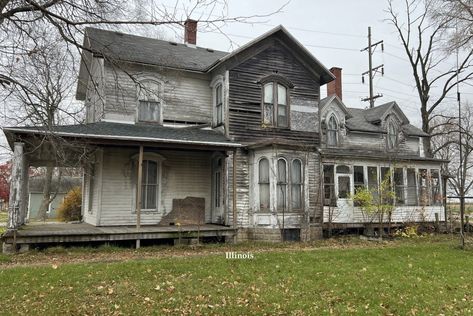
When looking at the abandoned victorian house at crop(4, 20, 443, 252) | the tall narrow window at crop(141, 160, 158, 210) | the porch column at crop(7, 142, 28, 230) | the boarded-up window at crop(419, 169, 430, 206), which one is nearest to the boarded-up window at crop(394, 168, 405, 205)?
the boarded-up window at crop(419, 169, 430, 206)

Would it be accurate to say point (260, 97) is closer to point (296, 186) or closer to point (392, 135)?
point (296, 186)

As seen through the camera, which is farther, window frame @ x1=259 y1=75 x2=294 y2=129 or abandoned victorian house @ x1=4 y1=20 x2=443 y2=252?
window frame @ x1=259 y1=75 x2=294 y2=129

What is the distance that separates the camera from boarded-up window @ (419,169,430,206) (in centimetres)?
2106

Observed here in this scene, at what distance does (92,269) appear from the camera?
31.1ft

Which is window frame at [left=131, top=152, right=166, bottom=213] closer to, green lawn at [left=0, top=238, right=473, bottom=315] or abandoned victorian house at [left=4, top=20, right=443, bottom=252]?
abandoned victorian house at [left=4, top=20, right=443, bottom=252]

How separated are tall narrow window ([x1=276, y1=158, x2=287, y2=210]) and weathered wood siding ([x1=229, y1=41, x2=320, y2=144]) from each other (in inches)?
60.7

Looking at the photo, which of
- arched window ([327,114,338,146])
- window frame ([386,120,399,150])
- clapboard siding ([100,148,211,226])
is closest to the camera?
clapboard siding ([100,148,211,226])

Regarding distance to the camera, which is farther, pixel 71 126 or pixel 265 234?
pixel 265 234

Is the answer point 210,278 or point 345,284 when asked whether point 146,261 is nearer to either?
point 210,278

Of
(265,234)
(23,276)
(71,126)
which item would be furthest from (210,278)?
(71,126)

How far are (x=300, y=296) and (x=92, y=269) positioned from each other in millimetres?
4929

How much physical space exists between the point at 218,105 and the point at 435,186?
1307cm

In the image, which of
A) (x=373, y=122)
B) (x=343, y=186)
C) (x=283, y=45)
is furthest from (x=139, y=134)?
(x=373, y=122)

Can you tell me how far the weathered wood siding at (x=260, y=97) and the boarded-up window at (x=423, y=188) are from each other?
744 cm
